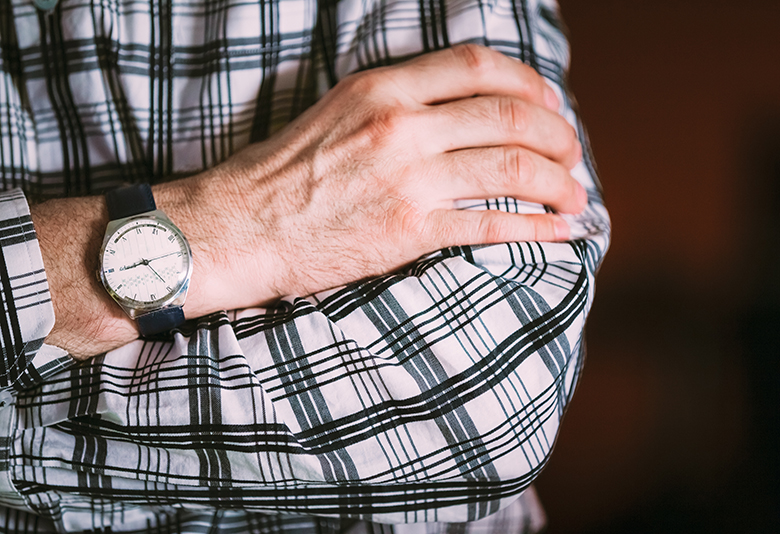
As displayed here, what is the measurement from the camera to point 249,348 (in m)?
0.67

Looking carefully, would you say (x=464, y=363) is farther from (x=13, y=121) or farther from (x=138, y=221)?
(x=13, y=121)

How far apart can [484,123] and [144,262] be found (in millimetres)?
497

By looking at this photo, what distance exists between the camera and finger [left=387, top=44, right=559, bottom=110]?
2.52 feet

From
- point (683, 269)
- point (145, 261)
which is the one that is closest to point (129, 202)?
point (145, 261)

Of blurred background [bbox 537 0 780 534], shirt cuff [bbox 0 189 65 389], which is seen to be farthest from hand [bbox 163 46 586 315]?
blurred background [bbox 537 0 780 534]

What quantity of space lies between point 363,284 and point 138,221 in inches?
11.9

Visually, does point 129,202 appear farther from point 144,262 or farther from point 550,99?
point 550,99

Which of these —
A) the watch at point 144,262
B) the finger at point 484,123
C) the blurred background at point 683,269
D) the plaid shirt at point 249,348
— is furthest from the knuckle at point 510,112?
the blurred background at point 683,269

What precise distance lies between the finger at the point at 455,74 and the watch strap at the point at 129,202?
374mm

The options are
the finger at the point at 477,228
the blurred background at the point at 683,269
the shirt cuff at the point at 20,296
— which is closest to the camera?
the shirt cuff at the point at 20,296

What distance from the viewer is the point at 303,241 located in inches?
29.0

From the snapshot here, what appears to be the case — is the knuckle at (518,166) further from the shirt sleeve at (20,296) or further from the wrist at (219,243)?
the shirt sleeve at (20,296)

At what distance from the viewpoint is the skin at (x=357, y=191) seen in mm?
721

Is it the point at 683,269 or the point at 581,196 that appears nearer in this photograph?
the point at 581,196
